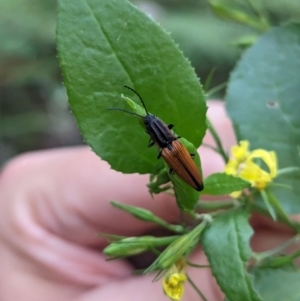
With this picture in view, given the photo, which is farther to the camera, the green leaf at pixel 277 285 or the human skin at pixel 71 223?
the human skin at pixel 71 223

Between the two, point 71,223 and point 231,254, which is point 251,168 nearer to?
point 231,254

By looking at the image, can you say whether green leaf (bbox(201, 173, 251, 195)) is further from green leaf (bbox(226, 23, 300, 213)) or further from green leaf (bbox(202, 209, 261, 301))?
green leaf (bbox(226, 23, 300, 213))

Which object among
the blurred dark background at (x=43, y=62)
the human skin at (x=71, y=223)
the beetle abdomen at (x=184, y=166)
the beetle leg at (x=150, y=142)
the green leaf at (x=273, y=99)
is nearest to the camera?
the beetle abdomen at (x=184, y=166)

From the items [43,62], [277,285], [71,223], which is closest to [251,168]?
[277,285]

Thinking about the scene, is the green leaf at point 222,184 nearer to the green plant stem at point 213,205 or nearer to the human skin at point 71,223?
the green plant stem at point 213,205

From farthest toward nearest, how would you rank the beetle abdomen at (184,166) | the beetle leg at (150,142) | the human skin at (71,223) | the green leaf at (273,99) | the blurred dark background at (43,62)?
the blurred dark background at (43,62) < the human skin at (71,223) < the green leaf at (273,99) < the beetle leg at (150,142) < the beetle abdomen at (184,166)

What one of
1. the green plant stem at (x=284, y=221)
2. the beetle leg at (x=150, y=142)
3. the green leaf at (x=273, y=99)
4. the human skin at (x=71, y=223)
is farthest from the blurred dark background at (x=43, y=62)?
the beetle leg at (x=150, y=142)

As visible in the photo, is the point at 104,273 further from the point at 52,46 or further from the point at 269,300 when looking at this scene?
the point at 52,46
